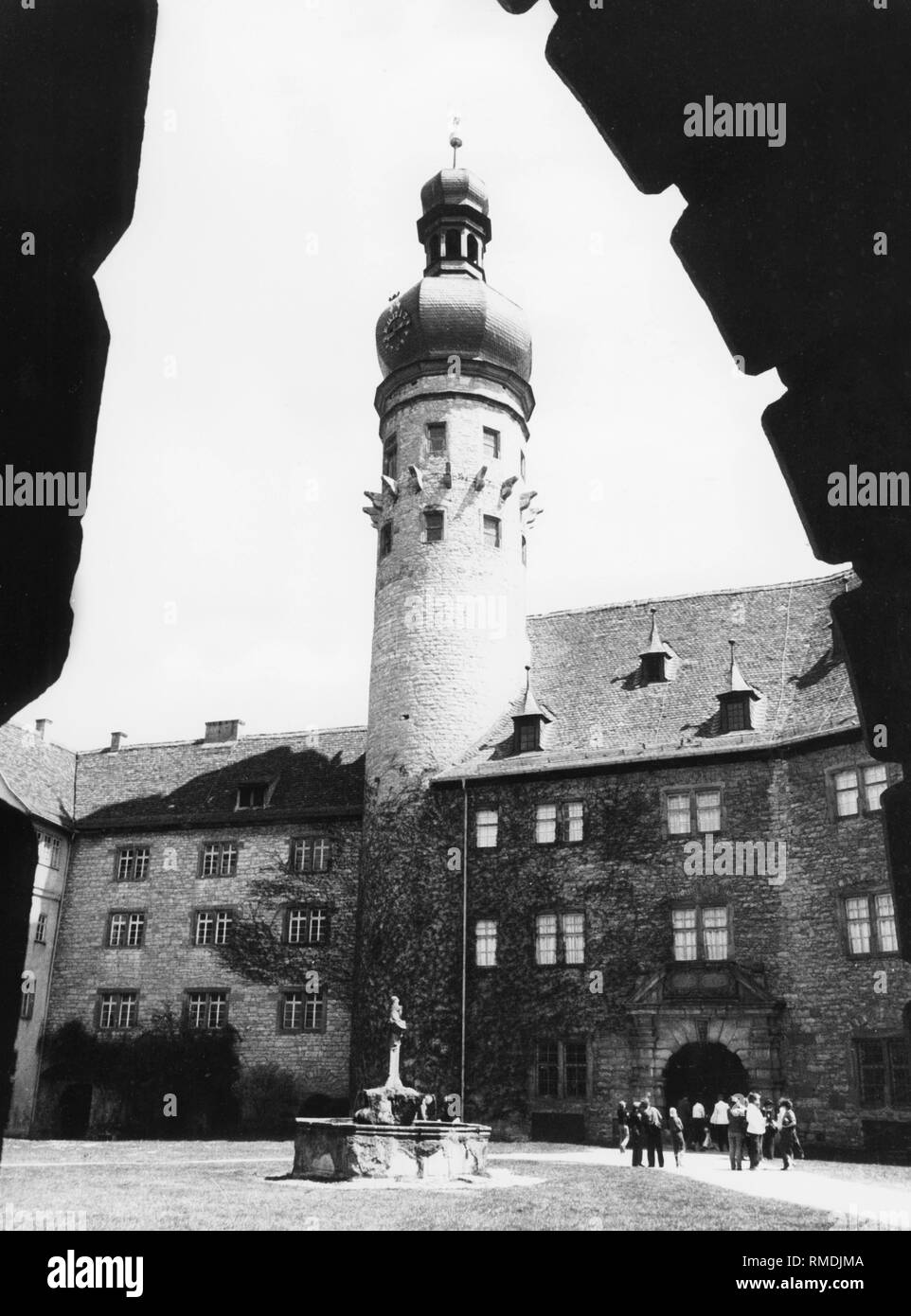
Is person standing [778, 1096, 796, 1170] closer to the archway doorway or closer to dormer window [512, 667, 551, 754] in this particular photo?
dormer window [512, 667, 551, 754]

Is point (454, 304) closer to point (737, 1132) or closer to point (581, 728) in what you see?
point (581, 728)

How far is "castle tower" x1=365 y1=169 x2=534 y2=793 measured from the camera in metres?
31.8

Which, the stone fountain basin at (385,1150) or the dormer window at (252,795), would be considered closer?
the stone fountain basin at (385,1150)

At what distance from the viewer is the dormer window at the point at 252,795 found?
3528cm

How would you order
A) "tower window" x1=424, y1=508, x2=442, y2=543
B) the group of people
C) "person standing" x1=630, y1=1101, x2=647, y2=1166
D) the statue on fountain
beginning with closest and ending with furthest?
the statue on fountain < the group of people < "person standing" x1=630, y1=1101, x2=647, y2=1166 < "tower window" x1=424, y1=508, x2=442, y2=543

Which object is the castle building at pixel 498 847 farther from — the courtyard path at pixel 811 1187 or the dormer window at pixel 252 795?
the courtyard path at pixel 811 1187

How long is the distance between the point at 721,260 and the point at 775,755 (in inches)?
1010

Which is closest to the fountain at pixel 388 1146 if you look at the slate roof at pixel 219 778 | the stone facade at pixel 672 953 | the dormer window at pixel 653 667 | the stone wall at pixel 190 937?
the stone facade at pixel 672 953

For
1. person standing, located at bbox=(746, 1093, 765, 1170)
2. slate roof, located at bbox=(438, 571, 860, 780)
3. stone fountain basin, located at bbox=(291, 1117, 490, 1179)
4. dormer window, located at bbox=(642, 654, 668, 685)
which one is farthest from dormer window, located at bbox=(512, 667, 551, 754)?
stone fountain basin, located at bbox=(291, 1117, 490, 1179)

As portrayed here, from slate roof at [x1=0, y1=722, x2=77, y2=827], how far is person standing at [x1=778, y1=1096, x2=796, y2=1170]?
2020 centimetres

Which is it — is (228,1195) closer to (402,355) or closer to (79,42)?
(79,42)

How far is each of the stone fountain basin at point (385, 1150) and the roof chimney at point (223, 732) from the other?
806 inches
